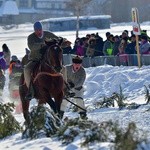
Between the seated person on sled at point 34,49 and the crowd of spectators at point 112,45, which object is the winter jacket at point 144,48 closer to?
the crowd of spectators at point 112,45

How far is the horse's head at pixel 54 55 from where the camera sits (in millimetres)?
11539

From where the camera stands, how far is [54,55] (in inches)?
458

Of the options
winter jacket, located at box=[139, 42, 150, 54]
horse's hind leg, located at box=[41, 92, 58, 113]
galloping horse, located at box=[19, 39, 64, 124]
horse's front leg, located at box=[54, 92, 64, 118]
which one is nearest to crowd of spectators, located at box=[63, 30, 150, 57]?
winter jacket, located at box=[139, 42, 150, 54]

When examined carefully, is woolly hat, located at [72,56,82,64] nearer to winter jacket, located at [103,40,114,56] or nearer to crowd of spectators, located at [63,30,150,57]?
crowd of spectators, located at [63,30,150,57]

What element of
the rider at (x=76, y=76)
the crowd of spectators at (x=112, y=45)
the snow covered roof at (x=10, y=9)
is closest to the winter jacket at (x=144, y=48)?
the crowd of spectators at (x=112, y=45)

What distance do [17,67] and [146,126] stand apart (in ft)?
35.2

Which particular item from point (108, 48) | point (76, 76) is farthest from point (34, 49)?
point (108, 48)

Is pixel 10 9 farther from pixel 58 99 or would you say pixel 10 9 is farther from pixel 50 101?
pixel 50 101

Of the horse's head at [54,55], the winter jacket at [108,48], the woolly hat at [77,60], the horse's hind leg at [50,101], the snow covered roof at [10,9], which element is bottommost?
the horse's hind leg at [50,101]

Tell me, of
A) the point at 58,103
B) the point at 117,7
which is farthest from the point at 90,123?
the point at 117,7

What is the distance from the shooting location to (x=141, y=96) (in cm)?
1595

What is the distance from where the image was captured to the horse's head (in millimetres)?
11539

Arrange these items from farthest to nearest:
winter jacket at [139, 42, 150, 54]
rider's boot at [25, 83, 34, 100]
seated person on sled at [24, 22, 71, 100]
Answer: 1. winter jacket at [139, 42, 150, 54]
2. seated person on sled at [24, 22, 71, 100]
3. rider's boot at [25, 83, 34, 100]

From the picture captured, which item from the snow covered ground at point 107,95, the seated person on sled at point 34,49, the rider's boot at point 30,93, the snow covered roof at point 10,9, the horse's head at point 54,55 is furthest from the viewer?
the snow covered roof at point 10,9
